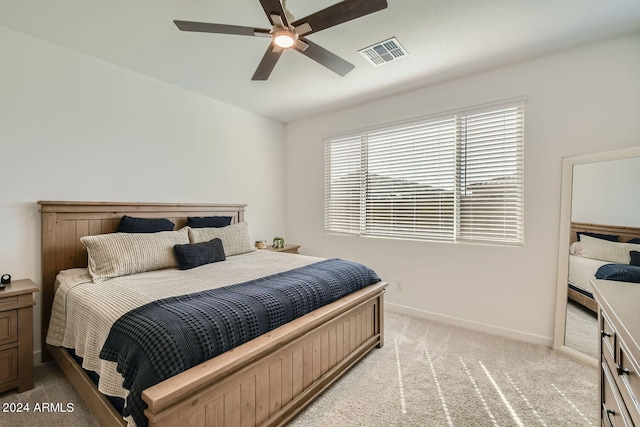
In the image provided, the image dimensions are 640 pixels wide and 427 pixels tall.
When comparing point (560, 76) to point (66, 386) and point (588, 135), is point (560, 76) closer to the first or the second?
point (588, 135)

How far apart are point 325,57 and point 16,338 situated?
2.97m

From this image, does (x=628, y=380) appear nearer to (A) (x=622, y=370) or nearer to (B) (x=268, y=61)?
(A) (x=622, y=370)

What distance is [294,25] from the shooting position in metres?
1.80

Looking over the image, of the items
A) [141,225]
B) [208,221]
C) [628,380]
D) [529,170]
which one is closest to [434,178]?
[529,170]

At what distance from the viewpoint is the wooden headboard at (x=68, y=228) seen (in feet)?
8.16

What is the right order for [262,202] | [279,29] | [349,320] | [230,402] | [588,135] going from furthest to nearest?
[262,202] < [588,135] < [349,320] < [279,29] < [230,402]

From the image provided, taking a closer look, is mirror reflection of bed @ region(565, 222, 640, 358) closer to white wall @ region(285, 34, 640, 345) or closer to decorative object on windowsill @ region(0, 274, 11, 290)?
white wall @ region(285, 34, 640, 345)

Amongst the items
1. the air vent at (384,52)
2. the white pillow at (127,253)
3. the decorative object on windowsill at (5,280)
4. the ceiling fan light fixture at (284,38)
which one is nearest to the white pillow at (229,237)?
the white pillow at (127,253)

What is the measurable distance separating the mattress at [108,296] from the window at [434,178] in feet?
4.95

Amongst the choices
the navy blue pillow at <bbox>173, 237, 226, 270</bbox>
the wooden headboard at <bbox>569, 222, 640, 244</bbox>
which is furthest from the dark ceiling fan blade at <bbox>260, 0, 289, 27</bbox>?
the wooden headboard at <bbox>569, 222, 640, 244</bbox>

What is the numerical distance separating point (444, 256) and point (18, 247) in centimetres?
395

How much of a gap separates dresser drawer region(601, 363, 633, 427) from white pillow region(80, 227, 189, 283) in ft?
9.58

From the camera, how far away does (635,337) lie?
95 cm

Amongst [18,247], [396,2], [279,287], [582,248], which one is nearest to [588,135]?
[582,248]
